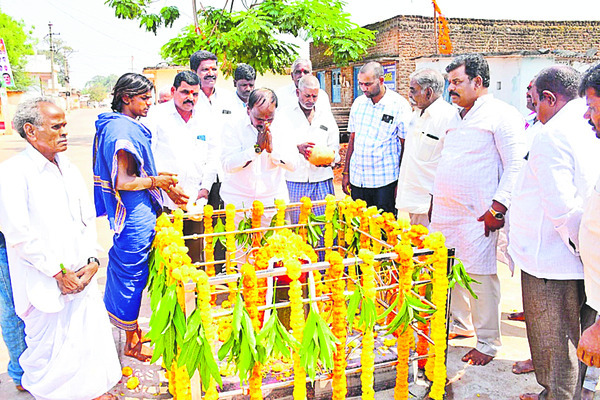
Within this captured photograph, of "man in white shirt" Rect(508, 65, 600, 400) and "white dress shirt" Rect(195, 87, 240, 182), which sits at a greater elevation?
"white dress shirt" Rect(195, 87, 240, 182)

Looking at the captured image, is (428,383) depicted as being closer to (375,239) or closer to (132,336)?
(375,239)

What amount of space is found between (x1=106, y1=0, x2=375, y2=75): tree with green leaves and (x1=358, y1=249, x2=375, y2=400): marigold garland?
10.0 metres

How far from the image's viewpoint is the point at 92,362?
3.01 meters

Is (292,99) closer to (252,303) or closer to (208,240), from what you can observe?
(208,240)

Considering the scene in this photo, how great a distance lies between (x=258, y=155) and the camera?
14.1 feet

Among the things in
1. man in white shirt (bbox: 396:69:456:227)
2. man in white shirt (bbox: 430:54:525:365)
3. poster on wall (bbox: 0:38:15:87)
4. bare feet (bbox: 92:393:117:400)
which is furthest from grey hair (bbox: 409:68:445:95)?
poster on wall (bbox: 0:38:15:87)

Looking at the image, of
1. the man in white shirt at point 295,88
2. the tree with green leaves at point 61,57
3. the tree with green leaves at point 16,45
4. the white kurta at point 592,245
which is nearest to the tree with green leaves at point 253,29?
the man in white shirt at point 295,88

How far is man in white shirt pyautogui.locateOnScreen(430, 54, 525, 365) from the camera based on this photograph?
348 centimetres

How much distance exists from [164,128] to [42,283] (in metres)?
1.81

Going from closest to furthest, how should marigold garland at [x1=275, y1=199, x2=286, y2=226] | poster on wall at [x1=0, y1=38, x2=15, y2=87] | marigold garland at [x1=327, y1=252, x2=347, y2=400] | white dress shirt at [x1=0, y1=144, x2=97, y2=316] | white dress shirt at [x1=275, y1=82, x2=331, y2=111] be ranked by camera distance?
marigold garland at [x1=327, y1=252, x2=347, y2=400] → white dress shirt at [x1=0, y1=144, x2=97, y2=316] → marigold garland at [x1=275, y1=199, x2=286, y2=226] → white dress shirt at [x1=275, y1=82, x2=331, y2=111] → poster on wall at [x1=0, y1=38, x2=15, y2=87]

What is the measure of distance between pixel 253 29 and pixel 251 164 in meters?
8.12

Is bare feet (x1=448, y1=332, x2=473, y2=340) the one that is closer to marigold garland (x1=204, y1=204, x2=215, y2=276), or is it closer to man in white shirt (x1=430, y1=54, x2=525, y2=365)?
man in white shirt (x1=430, y1=54, x2=525, y2=365)

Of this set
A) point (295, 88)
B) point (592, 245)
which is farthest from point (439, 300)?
point (295, 88)

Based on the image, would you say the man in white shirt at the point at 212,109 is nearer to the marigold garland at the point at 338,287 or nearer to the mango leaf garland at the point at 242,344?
the marigold garland at the point at 338,287
